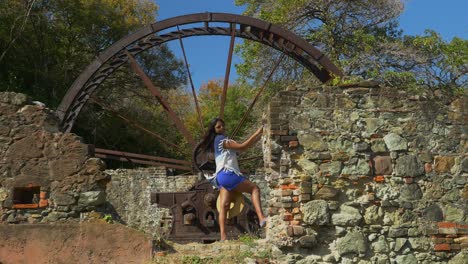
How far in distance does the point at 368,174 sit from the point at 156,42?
859 cm

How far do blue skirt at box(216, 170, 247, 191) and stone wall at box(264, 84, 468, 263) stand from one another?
41 cm

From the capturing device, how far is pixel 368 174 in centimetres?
503

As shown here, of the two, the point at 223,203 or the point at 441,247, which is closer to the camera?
the point at 441,247

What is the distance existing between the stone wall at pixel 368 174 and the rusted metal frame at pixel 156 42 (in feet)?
22.3

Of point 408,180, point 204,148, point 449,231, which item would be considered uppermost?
point 204,148

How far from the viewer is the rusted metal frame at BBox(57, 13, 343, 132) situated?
1201 centimetres

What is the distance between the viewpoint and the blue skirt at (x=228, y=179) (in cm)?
534

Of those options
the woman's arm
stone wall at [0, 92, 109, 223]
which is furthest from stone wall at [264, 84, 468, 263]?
stone wall at [0, 92, 109, 223]

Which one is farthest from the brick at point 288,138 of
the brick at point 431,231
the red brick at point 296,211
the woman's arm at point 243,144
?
the brick at point 431,231

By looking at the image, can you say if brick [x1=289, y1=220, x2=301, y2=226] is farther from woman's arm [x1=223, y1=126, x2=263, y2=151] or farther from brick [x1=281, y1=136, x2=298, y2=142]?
woman's arm [x1=223, y1=126, x2=263, y2=151]

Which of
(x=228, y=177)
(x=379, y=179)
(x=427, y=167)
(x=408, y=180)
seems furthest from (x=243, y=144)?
(x=427, y=167)

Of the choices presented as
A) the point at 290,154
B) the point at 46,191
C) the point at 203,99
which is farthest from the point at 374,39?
the point at 203,99

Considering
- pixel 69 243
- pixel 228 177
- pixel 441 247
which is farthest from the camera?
pixel 228 177

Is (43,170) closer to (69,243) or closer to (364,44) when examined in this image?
(69,243)
